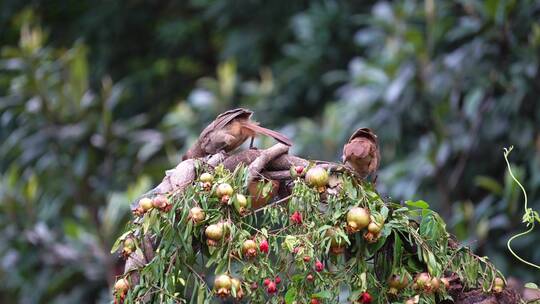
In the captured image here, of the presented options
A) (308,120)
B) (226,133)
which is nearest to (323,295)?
(226,133)

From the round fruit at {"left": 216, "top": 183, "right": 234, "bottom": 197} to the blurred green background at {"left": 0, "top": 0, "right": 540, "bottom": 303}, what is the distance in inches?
78.2

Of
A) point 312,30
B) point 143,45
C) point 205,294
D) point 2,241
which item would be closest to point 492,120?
point 312,30

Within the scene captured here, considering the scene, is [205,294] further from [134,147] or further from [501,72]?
[134,147]

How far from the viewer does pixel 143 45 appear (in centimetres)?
754

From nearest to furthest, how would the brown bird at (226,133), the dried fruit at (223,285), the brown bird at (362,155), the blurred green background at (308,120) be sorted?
the dried fruit at (223,285)
the brown bird at (362,155)
the brown bird at (226,133)
the blurred green background at (308,120)

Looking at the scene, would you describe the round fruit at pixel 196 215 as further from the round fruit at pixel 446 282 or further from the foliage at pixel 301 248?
the round fruit at pixel 446 282

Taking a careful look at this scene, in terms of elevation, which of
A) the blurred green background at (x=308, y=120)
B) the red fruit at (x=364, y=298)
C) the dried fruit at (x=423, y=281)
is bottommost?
the red fruit at (x=364, y=298)

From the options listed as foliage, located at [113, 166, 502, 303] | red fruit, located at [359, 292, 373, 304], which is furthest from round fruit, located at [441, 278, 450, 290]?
red fruit, located at [359, 292, 373, 304]

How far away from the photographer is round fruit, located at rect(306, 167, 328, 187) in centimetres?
134

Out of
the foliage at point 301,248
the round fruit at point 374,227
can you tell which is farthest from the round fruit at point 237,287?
the round fruit at point 374,227

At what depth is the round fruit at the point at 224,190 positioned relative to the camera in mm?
1319

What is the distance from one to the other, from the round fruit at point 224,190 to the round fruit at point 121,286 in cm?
20

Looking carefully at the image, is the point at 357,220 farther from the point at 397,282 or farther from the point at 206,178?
the point at 206,178

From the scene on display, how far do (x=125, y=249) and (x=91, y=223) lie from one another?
335 cm
